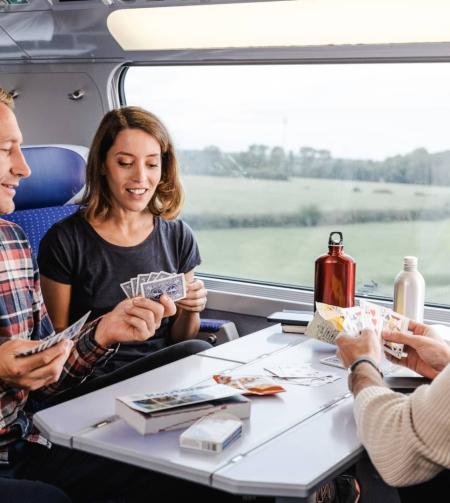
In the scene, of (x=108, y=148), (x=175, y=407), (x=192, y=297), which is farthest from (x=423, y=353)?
(x=108, y=148)

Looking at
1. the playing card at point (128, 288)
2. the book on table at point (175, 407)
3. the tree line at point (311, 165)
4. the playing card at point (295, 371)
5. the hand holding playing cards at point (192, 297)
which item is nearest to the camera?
the book on table at point (175, 407)

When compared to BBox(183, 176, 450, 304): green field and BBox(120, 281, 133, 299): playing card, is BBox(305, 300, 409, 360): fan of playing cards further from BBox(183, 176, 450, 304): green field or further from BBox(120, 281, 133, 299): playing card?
BBox(183, 176, 450, 304): green field

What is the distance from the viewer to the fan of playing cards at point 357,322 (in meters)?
2.50

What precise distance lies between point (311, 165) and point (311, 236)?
387 mm

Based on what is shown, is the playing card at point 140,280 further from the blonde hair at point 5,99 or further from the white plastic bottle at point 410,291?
the white plastic bottle at point 410,291

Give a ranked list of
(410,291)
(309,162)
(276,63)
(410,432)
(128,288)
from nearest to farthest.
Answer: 1. (410,432)
2. (128,288)
3. (410,291)
4. (276,63)
5. (309,162)

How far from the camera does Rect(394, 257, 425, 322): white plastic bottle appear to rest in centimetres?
305

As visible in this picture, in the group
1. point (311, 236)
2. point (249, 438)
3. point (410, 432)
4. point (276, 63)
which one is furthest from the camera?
point (311, 236)

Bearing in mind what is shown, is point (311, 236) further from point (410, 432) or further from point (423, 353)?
point (410, 432)

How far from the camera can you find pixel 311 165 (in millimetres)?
4367

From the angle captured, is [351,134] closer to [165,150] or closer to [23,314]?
[165,150]

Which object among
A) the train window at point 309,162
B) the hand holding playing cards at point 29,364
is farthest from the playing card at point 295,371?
the train window at point 309,162

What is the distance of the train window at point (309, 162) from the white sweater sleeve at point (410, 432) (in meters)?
2.15

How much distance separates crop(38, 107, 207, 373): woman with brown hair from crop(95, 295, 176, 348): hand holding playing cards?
588 millimetres
